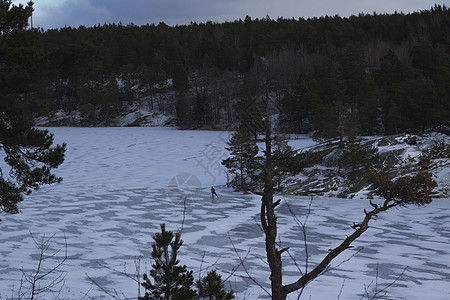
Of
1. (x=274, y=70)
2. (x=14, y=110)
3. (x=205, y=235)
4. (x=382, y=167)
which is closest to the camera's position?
(x=14, y=110)

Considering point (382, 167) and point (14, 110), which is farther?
point (382, 167)

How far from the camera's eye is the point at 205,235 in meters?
17.7

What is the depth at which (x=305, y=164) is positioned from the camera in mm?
2785

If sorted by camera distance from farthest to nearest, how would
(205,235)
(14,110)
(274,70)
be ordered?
1. (274,70)
2. (205,235)
3. (14,110)

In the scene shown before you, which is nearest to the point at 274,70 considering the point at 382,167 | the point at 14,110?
the point at 382,167

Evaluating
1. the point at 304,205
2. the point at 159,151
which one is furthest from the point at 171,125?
the point at 304,205

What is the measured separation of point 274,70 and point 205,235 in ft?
40.7

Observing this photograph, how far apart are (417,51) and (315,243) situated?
51.7 meters

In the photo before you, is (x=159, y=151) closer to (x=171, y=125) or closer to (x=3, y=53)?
(x=171, y=125)

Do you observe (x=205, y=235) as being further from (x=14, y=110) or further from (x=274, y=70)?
(x=274, y=70)

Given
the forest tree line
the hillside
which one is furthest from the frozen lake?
the forest tree line

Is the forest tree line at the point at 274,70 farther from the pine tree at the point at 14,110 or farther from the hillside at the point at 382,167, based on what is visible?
the hillside at the point at 382,167

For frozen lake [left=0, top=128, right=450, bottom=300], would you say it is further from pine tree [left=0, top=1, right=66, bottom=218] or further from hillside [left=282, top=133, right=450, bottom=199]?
pine tree [left=0, top=1, right=66, bottom=218]

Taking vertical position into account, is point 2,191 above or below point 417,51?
below
